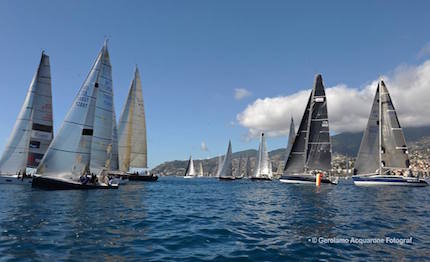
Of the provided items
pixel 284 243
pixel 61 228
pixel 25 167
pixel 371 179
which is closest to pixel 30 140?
pixel 25 167

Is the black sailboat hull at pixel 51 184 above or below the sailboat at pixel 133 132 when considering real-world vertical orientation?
below

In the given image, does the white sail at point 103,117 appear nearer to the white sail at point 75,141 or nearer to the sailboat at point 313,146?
the white sail at point 75,141

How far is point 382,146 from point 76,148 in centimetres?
5561

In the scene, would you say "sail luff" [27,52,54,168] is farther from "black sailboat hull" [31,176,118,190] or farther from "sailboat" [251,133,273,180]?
"sailboat" [251,133,273,180]

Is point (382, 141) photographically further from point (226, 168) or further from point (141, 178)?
point (226, 168)

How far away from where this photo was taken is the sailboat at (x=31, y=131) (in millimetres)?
A: 47094

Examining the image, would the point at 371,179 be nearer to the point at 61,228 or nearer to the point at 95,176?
the point at 95,176

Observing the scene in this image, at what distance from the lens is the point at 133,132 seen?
7269 cm

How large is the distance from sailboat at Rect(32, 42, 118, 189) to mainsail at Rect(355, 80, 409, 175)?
50108 millimetres

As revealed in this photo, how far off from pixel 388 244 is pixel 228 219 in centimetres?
836

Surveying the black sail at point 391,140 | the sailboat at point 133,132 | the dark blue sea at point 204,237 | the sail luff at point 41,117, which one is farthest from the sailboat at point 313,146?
the sail luff at point 41,117

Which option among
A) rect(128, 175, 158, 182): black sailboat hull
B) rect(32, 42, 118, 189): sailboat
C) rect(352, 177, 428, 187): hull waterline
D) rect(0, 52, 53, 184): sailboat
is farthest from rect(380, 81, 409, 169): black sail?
rect(0, 52, 53, 184): sailboat

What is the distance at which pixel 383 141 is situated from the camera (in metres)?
59.1

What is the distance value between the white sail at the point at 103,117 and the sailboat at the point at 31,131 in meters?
15.2
